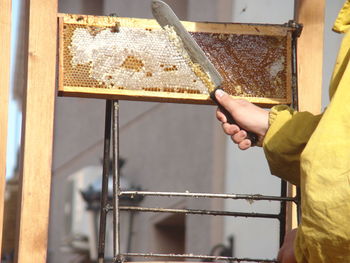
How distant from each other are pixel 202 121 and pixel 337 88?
7.72 metres

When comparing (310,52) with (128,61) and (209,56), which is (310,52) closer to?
(209,56)

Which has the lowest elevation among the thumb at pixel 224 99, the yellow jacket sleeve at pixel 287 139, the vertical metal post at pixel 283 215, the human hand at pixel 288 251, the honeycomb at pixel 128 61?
the human hand at pixel 288 251

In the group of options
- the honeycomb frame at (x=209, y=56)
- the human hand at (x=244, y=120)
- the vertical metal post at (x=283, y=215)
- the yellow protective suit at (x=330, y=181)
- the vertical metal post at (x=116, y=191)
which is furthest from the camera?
the vertical metal post at (x=283, y=215)

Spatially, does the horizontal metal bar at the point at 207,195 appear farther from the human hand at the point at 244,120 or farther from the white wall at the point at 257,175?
the white wall at the point at 257,175

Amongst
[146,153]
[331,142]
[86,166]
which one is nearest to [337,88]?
[331,142]

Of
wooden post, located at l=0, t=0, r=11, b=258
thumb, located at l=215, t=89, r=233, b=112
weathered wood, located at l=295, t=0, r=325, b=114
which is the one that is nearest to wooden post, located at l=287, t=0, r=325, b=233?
weathered wood, located at l=295, t=0, r=325, b=114

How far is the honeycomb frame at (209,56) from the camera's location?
3305 millimetres

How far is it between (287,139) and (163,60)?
63 cm

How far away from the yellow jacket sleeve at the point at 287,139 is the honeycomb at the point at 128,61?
440mm

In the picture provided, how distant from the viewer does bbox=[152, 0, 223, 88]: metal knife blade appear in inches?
126

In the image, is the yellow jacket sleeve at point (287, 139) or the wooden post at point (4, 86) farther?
the wooden post at point (4, 86)

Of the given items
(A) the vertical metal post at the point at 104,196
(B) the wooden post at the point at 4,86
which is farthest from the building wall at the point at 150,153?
(B) the wooden post at the point at 4,86

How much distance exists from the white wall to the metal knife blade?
192 cm

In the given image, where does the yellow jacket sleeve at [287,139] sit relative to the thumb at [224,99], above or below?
below
